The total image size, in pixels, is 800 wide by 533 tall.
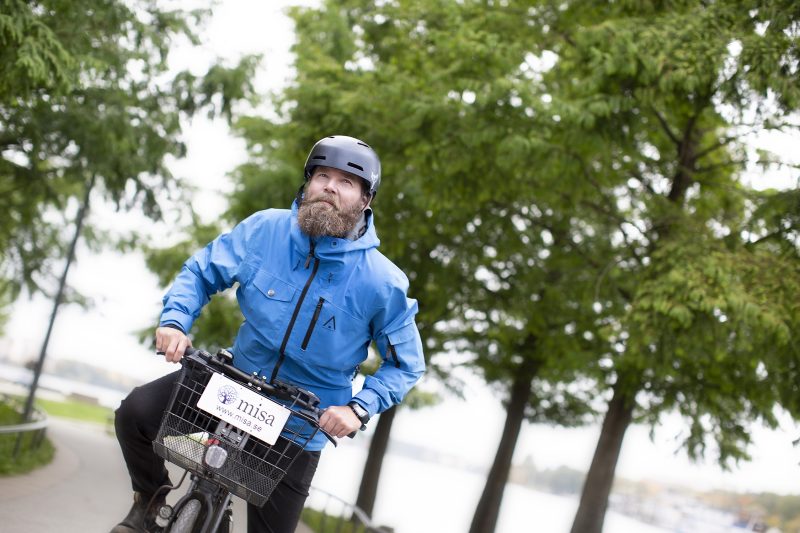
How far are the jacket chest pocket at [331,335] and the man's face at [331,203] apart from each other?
0.29m

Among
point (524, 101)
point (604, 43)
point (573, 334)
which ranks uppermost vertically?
point (604, 43)

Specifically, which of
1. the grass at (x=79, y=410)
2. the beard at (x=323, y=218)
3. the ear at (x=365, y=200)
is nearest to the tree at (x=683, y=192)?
the ear at (x=365, y=200)

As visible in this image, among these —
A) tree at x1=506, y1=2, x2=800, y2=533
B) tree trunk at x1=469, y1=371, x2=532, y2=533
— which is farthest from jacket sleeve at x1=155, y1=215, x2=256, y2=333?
tree trunk at x1=469, y1=371, x2=532, y2=533

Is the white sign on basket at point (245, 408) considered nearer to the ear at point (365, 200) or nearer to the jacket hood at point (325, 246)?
the jacket hood at point (325, 246)

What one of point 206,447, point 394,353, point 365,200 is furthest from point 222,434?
point 365,200

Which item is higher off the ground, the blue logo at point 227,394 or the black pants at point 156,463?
the blue logo at point 227,394

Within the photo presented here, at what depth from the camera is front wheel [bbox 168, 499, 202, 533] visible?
3.66 meters

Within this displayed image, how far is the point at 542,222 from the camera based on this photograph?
50.6ft

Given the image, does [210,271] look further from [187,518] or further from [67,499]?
[67,499]

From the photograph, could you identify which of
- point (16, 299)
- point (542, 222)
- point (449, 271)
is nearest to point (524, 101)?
point (542, 222)

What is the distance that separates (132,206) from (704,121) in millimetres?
8159

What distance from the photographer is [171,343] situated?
3.57m

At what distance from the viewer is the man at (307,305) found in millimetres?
3914

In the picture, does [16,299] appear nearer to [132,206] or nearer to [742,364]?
[132,206]
